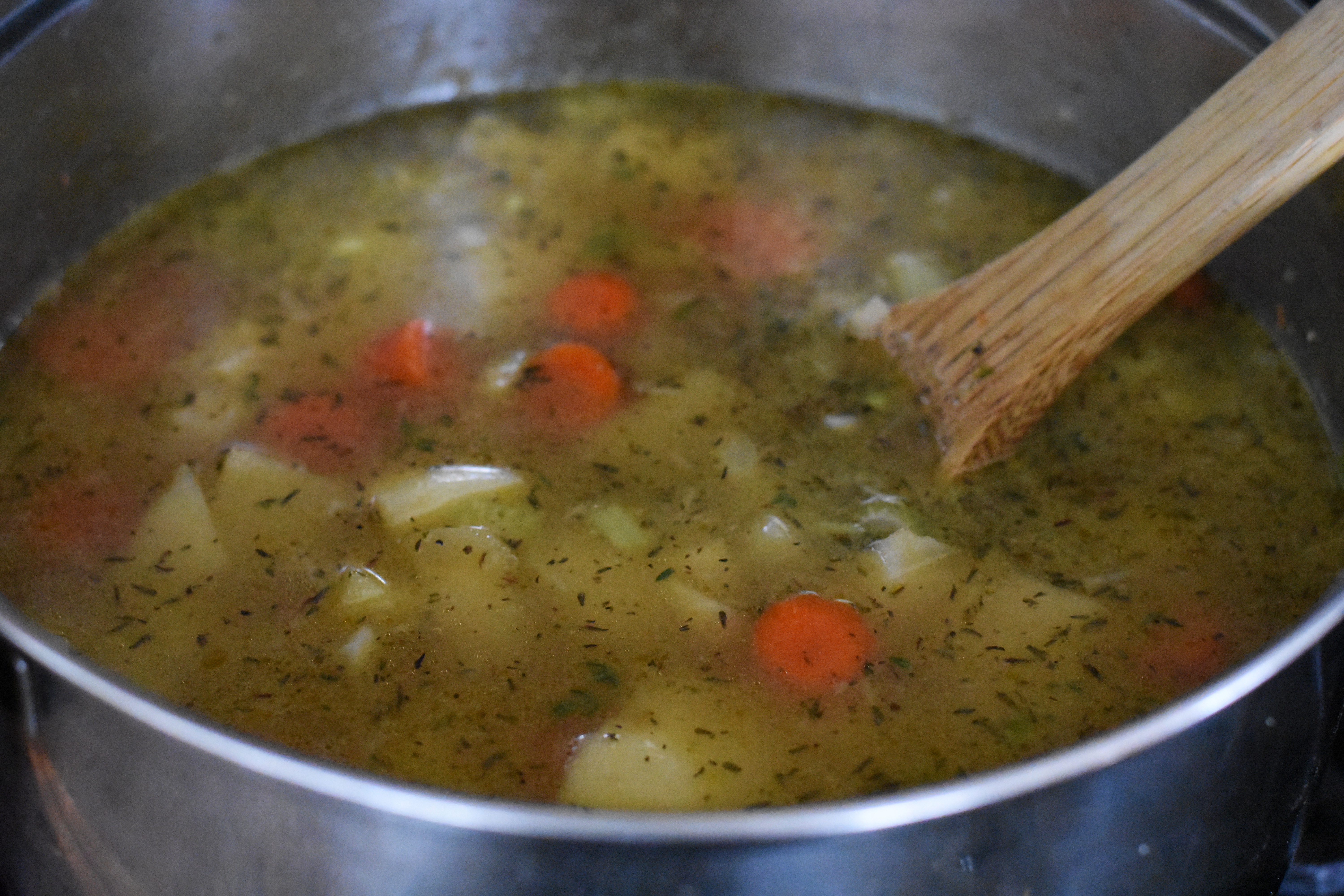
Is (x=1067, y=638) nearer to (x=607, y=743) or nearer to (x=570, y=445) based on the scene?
(x=607, y=743)

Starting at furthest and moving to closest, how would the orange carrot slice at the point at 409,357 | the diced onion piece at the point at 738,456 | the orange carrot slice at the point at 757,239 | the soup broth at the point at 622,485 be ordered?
the orange carrot slice at the point at 757,239
the orange carrot slice at the point at 409,357
the diced onion piece at the point at 738,456
the soup broth at the point at 622,485

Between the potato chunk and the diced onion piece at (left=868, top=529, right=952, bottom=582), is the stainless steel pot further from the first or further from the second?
the diced onion piece at (left=868, top=529, right=952, bottom=582)

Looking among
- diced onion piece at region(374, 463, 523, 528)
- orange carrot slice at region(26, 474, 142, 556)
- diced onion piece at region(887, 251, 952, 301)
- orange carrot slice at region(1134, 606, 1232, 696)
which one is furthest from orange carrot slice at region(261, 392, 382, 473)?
orange carrot slice at region(1134, 606, 1232, 696)

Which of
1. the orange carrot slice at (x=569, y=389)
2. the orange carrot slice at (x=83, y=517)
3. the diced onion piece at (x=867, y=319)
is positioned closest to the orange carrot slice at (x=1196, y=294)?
the diced onion piece at (x=867, y=319)

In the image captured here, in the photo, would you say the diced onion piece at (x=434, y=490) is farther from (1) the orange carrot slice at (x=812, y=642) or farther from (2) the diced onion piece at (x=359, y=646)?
(1) the orange carrot slice at (x=812, y=642)

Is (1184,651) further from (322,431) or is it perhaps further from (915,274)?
(322,431)

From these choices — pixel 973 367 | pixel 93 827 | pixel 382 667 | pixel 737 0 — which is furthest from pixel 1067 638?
pixel 737 0
